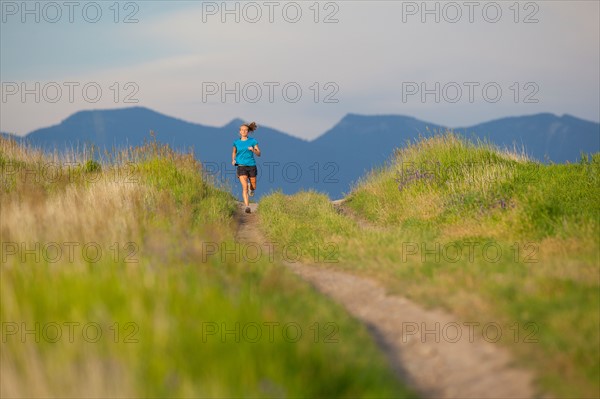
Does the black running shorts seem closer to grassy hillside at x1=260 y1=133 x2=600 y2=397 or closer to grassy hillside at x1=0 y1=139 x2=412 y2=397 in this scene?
grassy hillside at x1=260 y1=133 x2=600 y2=397

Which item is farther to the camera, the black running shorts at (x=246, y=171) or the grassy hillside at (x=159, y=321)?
the black running shorts at (x=246, y=171)

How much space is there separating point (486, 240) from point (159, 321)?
7.62m

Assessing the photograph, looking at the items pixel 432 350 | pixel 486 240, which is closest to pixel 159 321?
pixel 432 350

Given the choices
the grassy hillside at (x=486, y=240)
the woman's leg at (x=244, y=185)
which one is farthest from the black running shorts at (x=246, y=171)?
the grassy hillside at (x=486, y=240)

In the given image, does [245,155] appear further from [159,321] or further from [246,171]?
[159,321]

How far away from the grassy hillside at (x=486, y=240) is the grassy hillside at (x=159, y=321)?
1.59m

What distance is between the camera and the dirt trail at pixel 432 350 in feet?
19.2

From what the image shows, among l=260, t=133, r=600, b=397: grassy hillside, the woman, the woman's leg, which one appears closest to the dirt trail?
l=260, t=133, r=600, b=397: grassy hillside

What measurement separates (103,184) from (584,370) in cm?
1135

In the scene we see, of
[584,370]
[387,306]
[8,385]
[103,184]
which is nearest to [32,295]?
[8,385]

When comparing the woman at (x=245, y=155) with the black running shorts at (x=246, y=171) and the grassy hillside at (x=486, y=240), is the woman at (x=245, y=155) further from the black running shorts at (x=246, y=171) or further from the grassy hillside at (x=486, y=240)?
the grassy hillside at (x=486, y=240)

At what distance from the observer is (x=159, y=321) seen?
511cm

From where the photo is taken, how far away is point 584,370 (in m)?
6.01

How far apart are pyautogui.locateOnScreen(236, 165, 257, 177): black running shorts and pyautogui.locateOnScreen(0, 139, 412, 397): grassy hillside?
27.9 ft
